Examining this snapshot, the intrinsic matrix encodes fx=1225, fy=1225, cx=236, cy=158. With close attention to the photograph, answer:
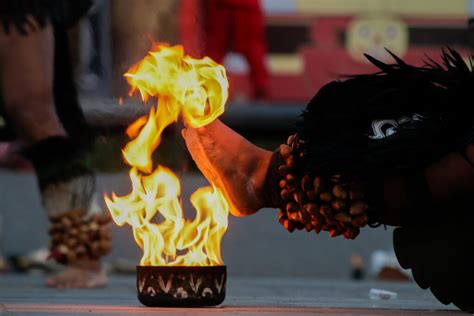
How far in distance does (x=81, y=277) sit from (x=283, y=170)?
1.51 meters

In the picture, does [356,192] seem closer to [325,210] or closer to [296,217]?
[325,210]

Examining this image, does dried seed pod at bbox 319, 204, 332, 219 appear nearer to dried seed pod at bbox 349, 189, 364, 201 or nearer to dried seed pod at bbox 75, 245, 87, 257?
dried seed pod at bbox 349, 189, 364, 201

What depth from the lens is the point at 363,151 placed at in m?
2.67

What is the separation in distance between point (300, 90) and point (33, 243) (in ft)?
5.65

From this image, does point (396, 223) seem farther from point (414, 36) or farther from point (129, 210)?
point (414, 36)

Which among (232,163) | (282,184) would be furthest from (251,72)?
(282,184)

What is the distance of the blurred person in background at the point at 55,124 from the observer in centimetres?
401

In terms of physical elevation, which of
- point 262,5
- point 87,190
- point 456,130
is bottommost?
point 87,190

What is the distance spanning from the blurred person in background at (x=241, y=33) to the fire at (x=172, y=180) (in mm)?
3236

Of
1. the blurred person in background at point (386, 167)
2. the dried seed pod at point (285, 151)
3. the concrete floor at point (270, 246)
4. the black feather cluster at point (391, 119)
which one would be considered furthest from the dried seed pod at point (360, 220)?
the concrete floor at point (270, 246)

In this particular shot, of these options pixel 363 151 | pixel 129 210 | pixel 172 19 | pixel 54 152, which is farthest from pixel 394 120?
pixel 172 19

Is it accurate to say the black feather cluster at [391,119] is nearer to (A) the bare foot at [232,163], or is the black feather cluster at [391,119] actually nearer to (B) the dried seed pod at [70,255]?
(A) the bare foot at [232,163]

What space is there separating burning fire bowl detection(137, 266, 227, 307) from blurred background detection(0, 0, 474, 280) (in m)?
1.12

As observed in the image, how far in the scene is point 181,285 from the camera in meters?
2.78
